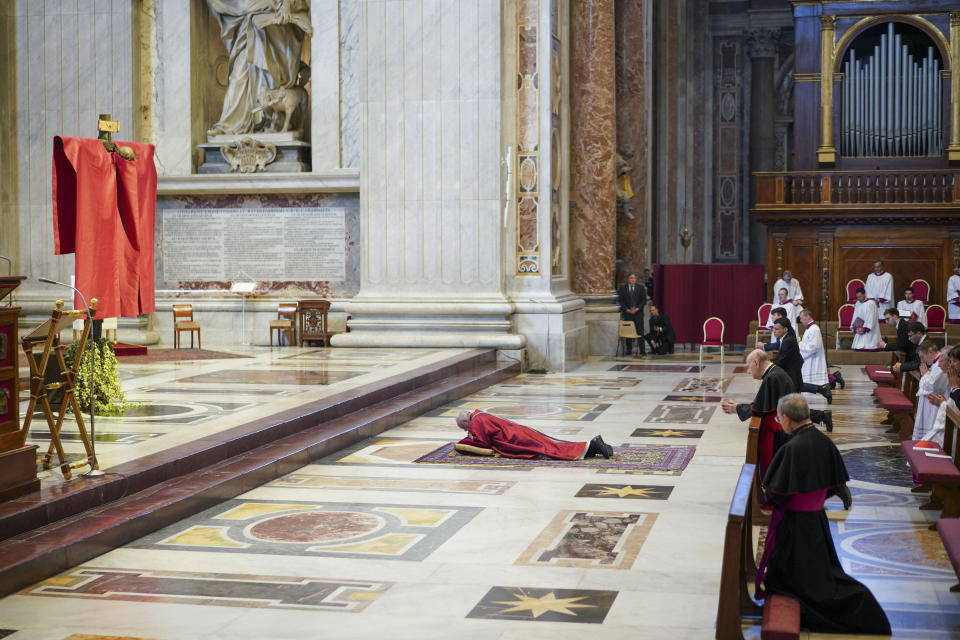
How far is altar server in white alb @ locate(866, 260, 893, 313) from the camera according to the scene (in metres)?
20.3

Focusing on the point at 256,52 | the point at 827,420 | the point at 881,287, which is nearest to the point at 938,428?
the point at 827,420

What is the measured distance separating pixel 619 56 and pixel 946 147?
743 cm

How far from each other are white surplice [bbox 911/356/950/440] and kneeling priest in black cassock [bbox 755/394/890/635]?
344cm

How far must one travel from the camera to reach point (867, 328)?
1773 cm

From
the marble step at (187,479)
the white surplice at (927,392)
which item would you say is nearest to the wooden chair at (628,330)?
the marble step at (187,479)

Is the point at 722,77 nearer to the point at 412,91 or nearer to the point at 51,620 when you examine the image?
the point at 412,91

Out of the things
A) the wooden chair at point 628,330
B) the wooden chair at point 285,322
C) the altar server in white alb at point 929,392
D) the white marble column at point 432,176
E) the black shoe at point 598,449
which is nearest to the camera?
the altar server in white alb at point 929,392

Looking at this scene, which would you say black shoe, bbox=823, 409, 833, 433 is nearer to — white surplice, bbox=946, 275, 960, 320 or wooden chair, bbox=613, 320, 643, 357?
wooden chair, bbox=613, 320, 643, 357

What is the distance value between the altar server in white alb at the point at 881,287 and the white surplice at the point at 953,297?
40.7 inches

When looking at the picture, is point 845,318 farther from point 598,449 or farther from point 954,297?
point 598,449

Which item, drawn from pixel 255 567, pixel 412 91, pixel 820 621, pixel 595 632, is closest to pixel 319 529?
pixel 255 567

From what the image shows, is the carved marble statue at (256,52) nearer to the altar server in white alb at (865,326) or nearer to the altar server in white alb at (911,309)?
the altar server in white alb at (865,326)

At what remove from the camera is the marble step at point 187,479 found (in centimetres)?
611

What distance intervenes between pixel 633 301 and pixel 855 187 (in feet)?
20.9
